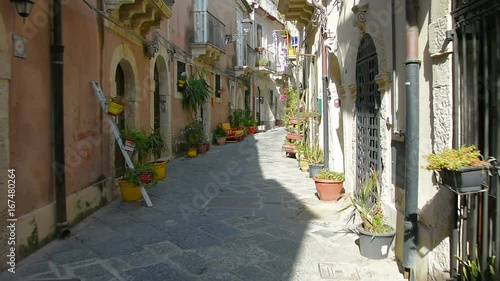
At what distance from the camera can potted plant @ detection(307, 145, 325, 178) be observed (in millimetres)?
8617

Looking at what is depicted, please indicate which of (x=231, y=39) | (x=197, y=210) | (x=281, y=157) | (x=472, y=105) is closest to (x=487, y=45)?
(x=472, y=105)

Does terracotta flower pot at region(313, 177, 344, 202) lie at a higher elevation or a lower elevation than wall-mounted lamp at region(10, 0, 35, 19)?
lower

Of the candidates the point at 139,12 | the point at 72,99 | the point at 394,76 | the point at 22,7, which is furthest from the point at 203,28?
the point at 394,76

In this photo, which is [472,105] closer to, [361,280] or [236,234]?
[361,280]

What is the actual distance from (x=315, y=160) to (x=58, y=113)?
228 inches

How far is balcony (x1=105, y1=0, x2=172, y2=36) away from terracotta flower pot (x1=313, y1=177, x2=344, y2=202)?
14.3 feet

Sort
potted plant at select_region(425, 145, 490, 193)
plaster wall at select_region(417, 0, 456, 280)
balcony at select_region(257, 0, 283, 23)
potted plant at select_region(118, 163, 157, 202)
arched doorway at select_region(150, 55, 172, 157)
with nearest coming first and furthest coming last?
potted plant at select_region(425, 145, 490, 193) → plaster wall at select_region(417, 0, 456, 280) → potted plant at select_region(118, 163, 157, 202) → arched doorway at select_region(150, 55, 172, 157) → balcony at select_region(257, 0, 283, 23)

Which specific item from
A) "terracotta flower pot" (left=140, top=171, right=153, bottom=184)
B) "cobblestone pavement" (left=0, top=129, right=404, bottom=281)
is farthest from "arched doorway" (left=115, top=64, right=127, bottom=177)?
"terracotta flower pot" (left=140, top=171, right=153, bottom=184)

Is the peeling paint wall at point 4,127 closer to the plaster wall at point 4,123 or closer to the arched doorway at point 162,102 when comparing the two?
the plaster wall at point 4,123

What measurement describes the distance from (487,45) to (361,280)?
2.21 meters

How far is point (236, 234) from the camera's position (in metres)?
4.91
